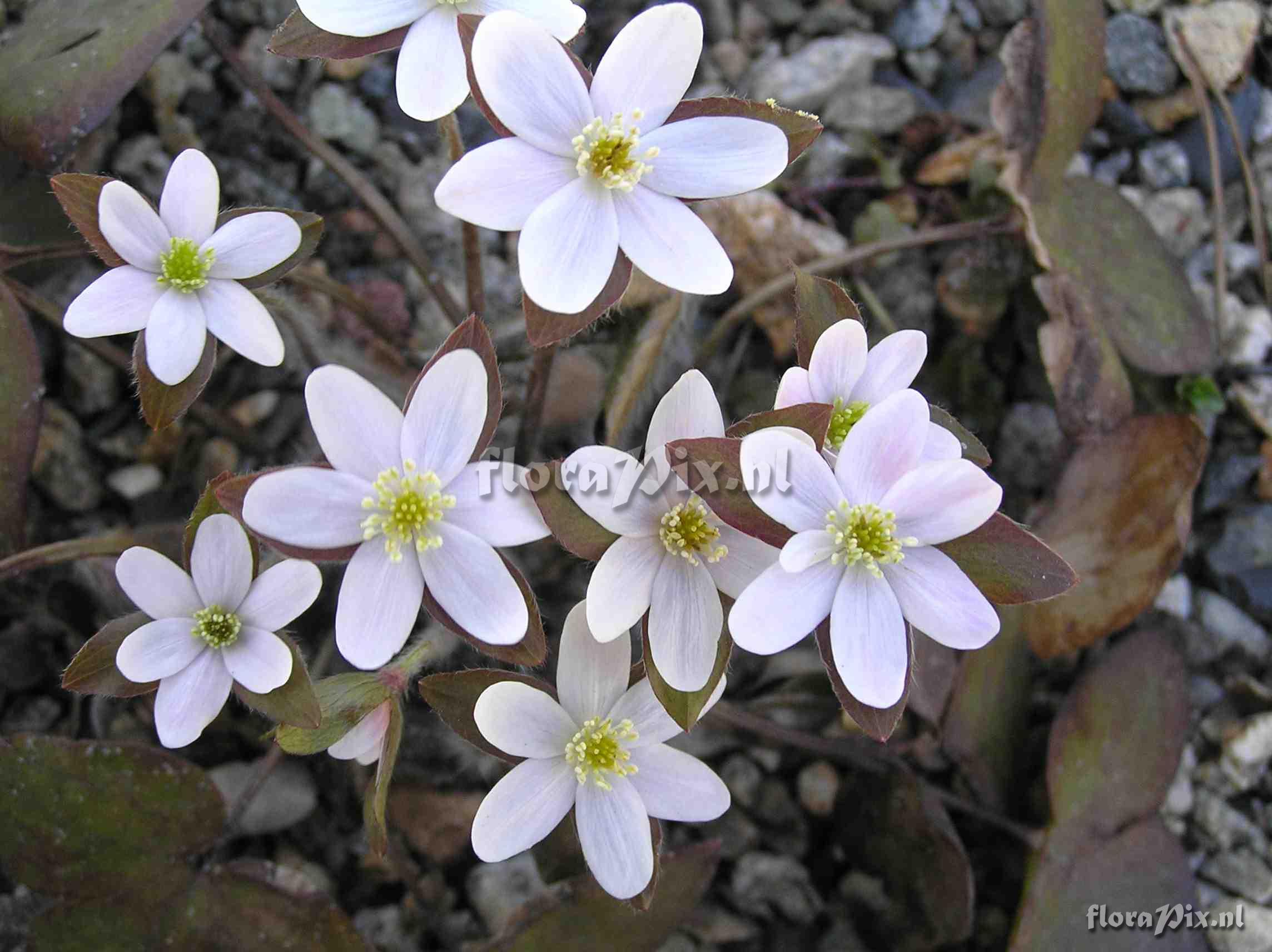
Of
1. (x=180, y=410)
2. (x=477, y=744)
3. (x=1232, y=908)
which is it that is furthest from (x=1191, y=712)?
(x=180, y=410)

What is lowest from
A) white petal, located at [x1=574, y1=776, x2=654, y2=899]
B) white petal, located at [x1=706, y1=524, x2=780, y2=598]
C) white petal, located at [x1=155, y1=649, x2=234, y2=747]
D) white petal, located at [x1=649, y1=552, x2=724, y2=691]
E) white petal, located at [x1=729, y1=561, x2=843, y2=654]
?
white petal, located at [x1=574, y1=776, x2=654, y2=899]

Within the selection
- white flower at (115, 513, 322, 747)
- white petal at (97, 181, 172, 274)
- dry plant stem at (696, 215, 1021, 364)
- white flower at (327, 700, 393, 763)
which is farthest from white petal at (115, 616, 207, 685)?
dry plant stem at (696, 215, 1021, 364)

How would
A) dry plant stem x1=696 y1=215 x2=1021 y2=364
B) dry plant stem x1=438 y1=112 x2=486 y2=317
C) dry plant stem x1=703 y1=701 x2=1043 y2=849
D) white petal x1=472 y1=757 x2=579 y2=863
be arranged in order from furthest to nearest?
dry plant stem x1=696 y1=215 x2=1021 y2=364 < dry plant stem x1=703 y1=701 x2=1043 y2=849 < dry plant stem x1=438 y1=112 x2=486 y2=317 < white petal x1=472 y1=757 x2=579 y2=863

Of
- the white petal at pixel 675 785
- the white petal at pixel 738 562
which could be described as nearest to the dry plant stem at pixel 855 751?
the white petal at pixel 675 785

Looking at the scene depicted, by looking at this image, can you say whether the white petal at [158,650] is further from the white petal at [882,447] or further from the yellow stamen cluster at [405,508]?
the white petal at [882,447]

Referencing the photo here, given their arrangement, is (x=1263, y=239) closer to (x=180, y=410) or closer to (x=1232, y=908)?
(x=1232, y=908)

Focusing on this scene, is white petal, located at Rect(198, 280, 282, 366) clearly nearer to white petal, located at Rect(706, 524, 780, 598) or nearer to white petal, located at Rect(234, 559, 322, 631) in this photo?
white petal, located at Rect(234, 559, 322, 631)
